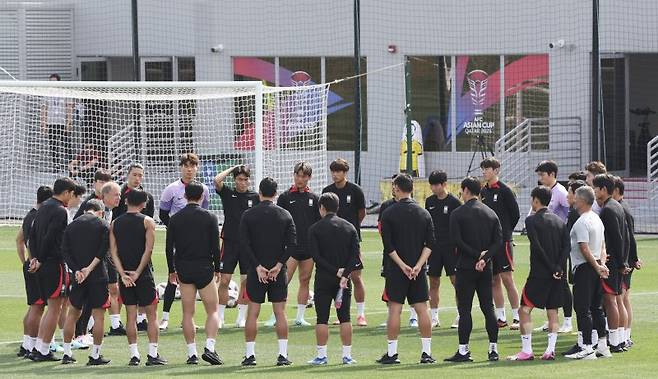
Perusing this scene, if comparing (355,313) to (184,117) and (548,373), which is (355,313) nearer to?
(548,373)

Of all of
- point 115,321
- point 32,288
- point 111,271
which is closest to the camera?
point 32,288

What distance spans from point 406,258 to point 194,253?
221 centimetres

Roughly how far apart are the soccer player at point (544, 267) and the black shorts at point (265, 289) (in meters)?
2.52

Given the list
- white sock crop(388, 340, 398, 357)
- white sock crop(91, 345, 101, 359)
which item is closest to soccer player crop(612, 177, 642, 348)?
white sock crop(388, 340, 398, 357)

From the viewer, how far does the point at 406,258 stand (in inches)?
600

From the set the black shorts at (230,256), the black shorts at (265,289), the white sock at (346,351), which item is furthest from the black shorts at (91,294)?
the black shorts at (230,256)

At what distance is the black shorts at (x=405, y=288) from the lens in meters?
15.3

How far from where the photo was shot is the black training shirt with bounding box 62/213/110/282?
49.8ft

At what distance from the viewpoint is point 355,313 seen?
19531mm

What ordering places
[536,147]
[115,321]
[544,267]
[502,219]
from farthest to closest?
[536,147]
[502,219]
[115,321]
[544,267]

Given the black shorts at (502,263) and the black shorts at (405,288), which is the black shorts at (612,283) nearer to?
the black shorts at (405,288)

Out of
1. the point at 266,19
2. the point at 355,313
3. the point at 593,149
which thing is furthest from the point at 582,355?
the point at 266,19

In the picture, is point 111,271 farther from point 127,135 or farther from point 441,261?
point 127,135

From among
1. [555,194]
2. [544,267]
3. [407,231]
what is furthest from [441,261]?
[407,231]
